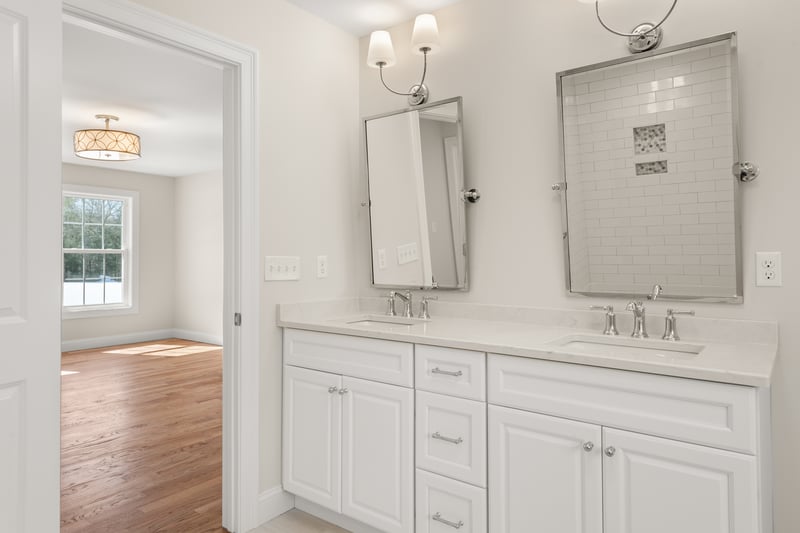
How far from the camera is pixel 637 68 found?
1.97 m

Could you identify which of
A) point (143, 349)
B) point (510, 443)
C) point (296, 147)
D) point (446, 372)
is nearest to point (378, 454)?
point (446, 372)

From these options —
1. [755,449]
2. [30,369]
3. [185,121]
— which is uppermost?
[185,121]

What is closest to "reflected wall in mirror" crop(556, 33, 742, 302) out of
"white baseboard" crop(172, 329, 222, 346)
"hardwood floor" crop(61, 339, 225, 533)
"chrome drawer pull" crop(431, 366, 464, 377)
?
"chrome drawer pull" crop(431, 366, 464, 377)

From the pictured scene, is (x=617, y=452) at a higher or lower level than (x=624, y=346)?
lower

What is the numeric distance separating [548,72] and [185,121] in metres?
3.74

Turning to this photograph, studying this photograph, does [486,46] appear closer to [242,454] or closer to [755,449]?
[755,449]

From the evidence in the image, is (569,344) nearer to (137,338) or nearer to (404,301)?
(404,301)

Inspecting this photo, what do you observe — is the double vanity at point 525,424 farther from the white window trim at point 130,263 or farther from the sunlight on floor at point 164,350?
the white window trim at point 130,263

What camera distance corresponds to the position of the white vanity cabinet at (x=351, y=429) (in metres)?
1.99

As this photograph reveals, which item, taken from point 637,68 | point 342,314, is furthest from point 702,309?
point 342,314

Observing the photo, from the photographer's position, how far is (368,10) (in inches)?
102

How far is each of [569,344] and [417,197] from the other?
43.7 inches

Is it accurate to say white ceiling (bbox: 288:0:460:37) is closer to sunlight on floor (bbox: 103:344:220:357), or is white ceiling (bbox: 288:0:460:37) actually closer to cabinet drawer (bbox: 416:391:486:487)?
cabinet drawer (bbox: 416:391:486:487)

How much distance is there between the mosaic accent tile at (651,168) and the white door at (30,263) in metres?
1.99
